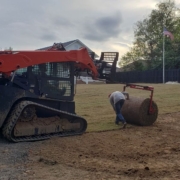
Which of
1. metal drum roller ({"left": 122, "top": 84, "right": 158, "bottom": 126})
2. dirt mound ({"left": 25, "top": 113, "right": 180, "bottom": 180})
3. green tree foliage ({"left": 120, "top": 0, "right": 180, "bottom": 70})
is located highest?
green tree foliage ({"left": 120, "top": 0, "right": 180, "bottom": 70})

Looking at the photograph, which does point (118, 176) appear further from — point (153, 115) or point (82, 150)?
point (153, 115)

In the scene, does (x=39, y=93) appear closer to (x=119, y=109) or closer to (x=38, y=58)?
(x=38, y=58)

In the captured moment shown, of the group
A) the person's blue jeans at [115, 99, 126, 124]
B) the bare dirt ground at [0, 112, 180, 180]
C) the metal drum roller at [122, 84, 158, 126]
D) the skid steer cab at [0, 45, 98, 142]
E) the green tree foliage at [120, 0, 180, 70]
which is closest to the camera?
the bare dirt ground at [0, 112, 180, 180]

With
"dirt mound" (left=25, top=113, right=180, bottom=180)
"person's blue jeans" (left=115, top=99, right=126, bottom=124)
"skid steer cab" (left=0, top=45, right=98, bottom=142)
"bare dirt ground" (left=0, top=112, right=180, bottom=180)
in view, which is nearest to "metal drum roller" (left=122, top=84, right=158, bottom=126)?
"person's blue jeans" (left=115, top=99, right=126, bottom=124)

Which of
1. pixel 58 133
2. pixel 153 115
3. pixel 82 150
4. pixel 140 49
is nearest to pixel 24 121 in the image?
pixel 58 133

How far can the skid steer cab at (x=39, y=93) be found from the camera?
335 inches

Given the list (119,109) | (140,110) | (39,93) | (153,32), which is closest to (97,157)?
(39,93)

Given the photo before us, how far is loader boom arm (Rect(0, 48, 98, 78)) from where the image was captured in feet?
28.0

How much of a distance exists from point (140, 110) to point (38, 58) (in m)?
4.04

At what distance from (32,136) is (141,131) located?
11.2ft

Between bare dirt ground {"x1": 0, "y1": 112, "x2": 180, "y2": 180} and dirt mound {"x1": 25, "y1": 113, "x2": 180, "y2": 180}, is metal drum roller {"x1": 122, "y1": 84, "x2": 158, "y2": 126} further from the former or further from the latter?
bare dirt ground {"x1": 0, "y1": 112, "x2": 180, "y2": 180}

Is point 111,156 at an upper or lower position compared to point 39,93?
lower

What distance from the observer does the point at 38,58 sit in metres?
8.96

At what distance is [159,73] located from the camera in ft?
147
